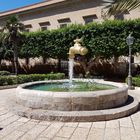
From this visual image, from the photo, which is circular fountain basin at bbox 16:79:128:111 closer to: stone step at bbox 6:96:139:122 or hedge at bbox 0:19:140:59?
stone step at bbox 6:96:139:122

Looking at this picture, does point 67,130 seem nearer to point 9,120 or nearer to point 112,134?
point 112,134

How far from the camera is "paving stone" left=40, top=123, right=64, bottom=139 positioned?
5.70m

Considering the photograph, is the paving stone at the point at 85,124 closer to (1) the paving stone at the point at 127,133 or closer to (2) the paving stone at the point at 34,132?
(1) the paving stone at the point at 127,133

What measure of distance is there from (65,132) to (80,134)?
396 mm

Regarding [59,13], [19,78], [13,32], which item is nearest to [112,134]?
[19,78]

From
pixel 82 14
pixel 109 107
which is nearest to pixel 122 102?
pixel 109 107

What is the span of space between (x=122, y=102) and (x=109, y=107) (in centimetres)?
73

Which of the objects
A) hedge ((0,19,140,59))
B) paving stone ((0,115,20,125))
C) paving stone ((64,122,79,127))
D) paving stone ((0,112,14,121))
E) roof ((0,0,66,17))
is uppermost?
roof ((0,0,66,17))

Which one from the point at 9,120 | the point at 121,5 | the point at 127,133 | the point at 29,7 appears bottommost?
the point at 127,133

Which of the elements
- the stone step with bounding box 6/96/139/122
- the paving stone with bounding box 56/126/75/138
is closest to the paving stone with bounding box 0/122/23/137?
the stone step with bounding box 6/96/139/122

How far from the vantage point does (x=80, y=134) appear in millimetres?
5777

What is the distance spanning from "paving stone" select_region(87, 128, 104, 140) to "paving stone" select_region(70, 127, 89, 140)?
4.5 inches

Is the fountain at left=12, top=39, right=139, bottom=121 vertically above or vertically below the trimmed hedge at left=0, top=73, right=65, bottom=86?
below

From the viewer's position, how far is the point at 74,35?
1916cm
